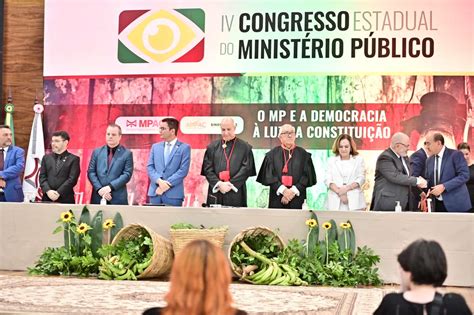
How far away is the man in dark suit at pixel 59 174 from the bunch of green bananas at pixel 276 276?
211 cm

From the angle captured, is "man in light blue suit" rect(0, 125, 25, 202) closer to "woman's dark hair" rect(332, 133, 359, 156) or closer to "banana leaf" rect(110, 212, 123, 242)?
"banana leaf" rect(110, 212, 123, 242)

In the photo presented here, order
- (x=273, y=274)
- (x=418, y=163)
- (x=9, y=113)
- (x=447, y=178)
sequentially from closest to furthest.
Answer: (x=273, y=274) → (x=447, y=178) → (x=418, y=163) → (x=9, y=113)

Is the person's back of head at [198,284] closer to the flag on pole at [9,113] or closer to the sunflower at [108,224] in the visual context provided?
the sunflower at [108,224]

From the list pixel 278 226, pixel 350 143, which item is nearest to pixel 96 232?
pixel 278 226

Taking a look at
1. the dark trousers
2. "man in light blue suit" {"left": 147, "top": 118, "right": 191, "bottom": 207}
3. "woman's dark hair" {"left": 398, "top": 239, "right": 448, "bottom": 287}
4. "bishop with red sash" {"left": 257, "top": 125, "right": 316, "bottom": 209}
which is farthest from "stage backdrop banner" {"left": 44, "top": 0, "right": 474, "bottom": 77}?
"woman's dark hair" {"left": 398, "top": 239, "right": 448, "bottom": 287}

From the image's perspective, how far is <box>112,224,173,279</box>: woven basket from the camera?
19.7ft

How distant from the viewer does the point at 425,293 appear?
2260mm

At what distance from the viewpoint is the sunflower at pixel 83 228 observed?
249 inches

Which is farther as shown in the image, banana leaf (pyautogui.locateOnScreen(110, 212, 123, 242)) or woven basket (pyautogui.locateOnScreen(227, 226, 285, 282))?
banana leaf (pyautogui.locateOnScreen(110, 212, 123, 242))

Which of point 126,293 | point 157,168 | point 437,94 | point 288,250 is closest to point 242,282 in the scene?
point 288,250

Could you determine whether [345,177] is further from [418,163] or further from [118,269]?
[118,269]

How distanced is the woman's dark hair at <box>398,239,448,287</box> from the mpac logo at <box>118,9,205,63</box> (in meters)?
6.76

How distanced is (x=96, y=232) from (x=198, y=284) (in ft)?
15.0

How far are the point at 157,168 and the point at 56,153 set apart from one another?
94 centimetres
